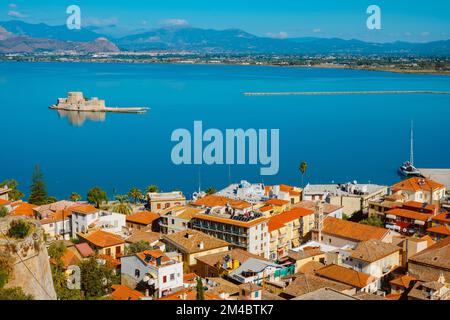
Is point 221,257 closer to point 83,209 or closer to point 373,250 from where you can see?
point 373,250

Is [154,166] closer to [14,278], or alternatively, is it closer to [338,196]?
[338,196]

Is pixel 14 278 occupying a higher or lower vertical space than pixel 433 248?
higher

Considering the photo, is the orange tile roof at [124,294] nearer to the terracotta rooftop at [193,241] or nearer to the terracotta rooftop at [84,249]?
the terracotta rooftop at [84,249]

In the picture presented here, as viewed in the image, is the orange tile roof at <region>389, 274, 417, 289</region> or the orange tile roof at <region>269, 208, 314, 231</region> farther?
the orange tile roof at <region>269, 208, 314, 231</region>

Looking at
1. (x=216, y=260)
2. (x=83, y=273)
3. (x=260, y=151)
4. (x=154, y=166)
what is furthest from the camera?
(x=260, y=151)

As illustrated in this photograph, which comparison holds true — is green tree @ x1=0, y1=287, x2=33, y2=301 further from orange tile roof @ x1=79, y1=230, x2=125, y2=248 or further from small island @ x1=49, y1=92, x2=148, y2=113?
small island @ x1=49, y1=92, x2=148, y2=113

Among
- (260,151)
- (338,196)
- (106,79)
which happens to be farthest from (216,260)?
(106,79)

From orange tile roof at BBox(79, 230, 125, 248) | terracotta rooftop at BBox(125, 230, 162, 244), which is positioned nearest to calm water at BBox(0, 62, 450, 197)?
terracotta rooftop at BBox(125, 230, 162, 244)

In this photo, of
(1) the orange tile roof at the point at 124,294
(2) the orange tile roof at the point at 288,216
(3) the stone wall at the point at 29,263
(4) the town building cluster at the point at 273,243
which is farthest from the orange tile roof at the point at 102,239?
(3) the stone wall at the point at 29,263
